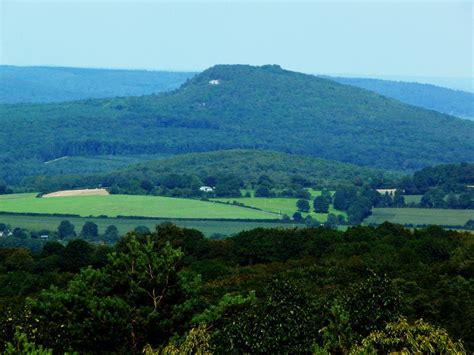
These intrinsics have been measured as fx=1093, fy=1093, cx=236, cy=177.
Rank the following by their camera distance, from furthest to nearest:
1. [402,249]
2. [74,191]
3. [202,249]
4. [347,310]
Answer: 1. [74,191]
2. [202,249]
3. [402,249]
4. [347,310]

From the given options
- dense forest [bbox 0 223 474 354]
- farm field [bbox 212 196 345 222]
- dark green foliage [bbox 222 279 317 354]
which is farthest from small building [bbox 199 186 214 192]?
dark green foliage [bbox 222 279 317 354]

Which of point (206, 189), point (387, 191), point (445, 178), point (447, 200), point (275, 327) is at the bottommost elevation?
point (206, 189)

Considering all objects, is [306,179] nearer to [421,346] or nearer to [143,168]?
[143,168]

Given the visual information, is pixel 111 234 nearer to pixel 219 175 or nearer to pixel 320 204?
pixel 320 204

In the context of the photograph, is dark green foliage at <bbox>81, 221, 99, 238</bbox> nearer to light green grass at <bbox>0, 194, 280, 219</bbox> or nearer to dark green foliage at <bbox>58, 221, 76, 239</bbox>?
dark green foliage at <bbox>58, 221, 76, 239</bbox>

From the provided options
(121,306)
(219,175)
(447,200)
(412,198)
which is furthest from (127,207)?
(121,306)

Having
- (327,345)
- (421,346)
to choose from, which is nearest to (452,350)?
(421,346)
